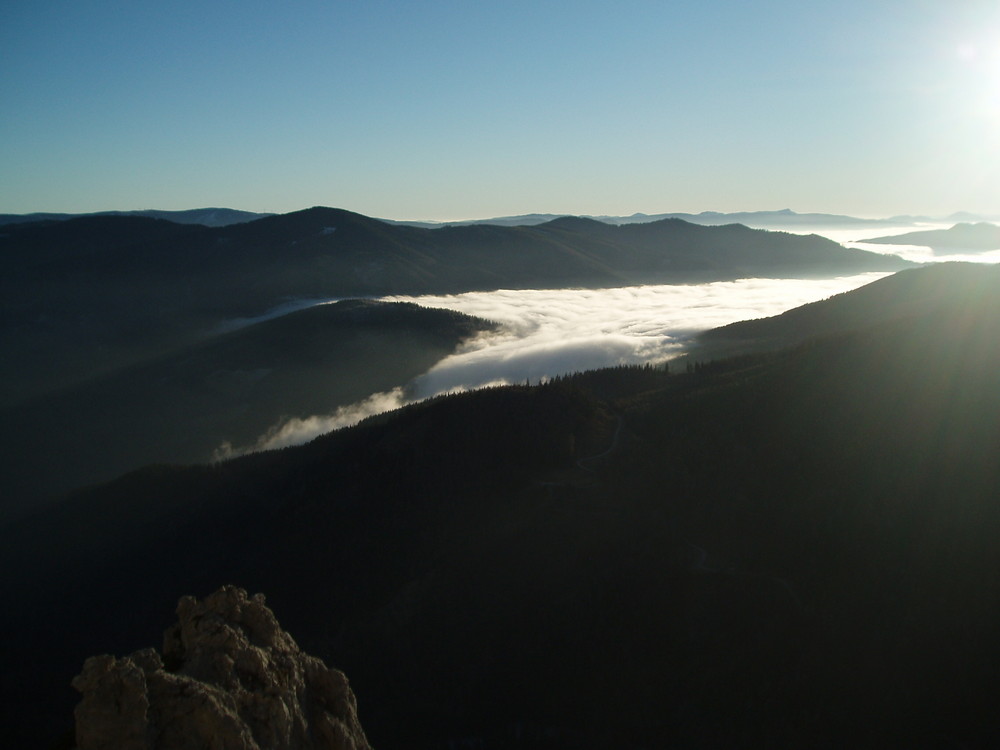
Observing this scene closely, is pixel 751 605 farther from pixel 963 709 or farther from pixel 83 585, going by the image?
pixel 83 585

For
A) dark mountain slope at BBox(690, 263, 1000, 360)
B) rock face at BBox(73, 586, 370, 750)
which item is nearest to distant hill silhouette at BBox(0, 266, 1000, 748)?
rock face at BBox(73, 586, 370, 750)

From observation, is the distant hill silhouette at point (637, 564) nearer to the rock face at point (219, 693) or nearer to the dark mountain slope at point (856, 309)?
the rock face at point (219, 693)

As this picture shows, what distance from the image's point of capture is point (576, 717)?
48.4 meters

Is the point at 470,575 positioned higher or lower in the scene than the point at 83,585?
higher

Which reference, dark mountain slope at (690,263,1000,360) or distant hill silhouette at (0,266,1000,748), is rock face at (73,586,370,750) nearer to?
distant hill silhouette at (0,266,1000,748)

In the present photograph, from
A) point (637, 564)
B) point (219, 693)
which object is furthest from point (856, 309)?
point (219, 693)

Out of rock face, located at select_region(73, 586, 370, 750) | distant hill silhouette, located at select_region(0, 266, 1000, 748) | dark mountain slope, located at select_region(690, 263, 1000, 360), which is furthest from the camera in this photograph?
dark mountain slope, located at select_region(690, 263, 1000, 360)

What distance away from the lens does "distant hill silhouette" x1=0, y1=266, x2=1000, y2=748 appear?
4781 centimetres

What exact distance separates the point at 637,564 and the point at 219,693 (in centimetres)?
4631

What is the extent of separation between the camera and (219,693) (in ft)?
54.9

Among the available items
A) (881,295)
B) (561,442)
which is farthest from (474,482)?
(881,295)

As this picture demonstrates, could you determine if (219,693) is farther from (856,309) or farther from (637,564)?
(856,309)

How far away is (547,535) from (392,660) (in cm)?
1723

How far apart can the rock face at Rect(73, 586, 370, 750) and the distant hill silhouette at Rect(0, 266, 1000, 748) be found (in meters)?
31.7
